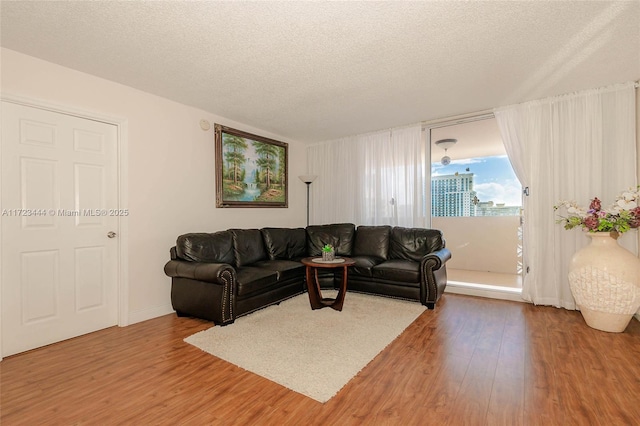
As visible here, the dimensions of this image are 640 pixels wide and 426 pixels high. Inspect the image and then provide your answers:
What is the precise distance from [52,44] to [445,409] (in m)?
4.00

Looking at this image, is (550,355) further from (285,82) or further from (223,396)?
(285,82)

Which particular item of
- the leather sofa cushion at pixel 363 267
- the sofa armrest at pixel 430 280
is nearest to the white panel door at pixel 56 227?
the leather sofa cushion at pixel 363 267

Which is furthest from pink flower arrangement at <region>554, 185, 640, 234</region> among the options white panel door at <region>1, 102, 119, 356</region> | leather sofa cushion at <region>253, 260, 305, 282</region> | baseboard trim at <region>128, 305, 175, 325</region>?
white panel door at <region>1, 102, 119, 356</region>

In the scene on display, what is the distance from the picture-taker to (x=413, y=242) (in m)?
4.42

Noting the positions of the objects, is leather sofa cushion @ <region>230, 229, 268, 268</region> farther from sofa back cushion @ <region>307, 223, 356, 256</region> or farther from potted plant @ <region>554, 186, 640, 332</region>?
potted plant @ <region>554, 186, 640, 332</region>

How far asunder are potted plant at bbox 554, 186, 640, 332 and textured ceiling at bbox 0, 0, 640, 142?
4.75ft

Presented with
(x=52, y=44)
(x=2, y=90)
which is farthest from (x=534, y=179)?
(x=2, y=90)

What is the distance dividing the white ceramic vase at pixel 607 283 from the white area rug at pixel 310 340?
161cm

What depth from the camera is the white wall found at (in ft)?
8.96

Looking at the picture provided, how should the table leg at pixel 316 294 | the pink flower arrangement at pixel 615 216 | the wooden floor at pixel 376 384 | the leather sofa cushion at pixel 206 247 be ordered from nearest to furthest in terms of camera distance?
the wooden floor at pixel 376 384
the pink flower arrangement at pixel 615 216
the leather sofa cushion at pixel 206 247
the table leg at pixel 316 294

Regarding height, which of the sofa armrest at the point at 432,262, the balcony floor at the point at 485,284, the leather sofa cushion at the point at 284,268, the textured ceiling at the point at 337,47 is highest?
the textured ceiling at the point at 337,47

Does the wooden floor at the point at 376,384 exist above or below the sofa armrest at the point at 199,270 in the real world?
below

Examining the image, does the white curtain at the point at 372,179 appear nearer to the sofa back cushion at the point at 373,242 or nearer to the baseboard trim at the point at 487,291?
the sofa back cushion at the point at 373,242

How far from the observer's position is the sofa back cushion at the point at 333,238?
488cm
